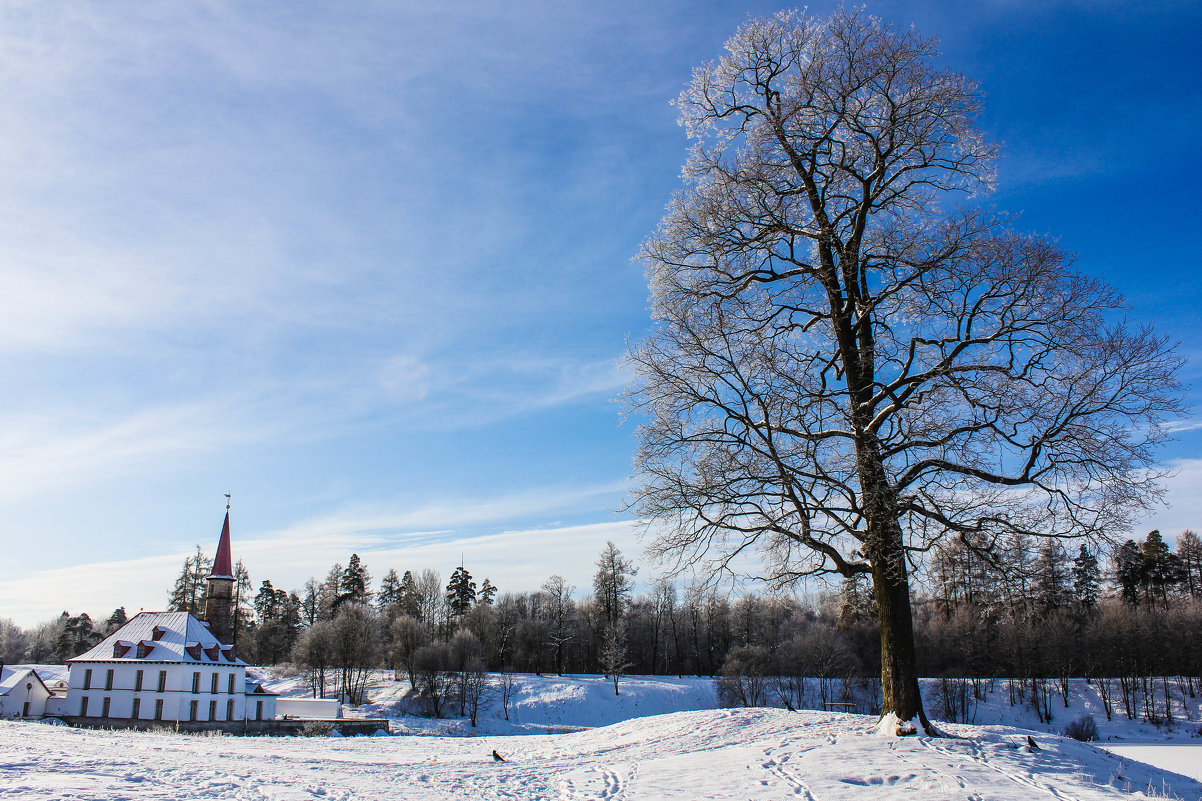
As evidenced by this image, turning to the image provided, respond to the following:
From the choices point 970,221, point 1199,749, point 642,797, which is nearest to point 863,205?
point 970,221

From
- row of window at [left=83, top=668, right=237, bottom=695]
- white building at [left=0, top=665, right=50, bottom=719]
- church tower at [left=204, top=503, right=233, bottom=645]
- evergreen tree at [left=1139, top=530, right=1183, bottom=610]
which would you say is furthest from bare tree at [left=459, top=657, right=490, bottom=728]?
evergreen tree at [left=1139, top=530, right=1183, bottom=610]

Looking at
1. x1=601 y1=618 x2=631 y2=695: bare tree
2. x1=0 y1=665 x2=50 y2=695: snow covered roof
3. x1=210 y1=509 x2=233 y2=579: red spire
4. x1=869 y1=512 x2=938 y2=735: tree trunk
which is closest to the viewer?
x1=869 y1=512 x2=938 y2=735: tree trunk

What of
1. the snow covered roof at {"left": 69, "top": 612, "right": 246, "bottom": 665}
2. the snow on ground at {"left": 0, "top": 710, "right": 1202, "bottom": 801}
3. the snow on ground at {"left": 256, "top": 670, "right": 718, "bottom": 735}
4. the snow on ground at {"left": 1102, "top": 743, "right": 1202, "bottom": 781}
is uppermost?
the snow on ground at {"left": 0, "top": 710, "right": 1202, "bottom": 801}

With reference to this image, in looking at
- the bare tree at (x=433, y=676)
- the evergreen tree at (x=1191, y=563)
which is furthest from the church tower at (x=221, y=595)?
the evergreen tree at (x=1191, y=563)

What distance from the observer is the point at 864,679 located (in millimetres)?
55031

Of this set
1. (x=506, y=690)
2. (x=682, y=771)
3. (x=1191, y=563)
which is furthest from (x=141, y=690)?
(x=1191, y=563)

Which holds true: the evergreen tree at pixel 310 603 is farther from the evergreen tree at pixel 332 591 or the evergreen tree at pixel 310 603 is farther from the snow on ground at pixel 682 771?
the snow on ground at pixel 682 771

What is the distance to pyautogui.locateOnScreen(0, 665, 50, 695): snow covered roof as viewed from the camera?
134 feet

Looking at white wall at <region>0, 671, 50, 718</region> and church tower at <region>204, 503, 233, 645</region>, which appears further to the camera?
church tower at <region>204, 503, 233, 645</region>

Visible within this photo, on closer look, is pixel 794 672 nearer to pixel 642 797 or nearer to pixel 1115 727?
pixel 1115 727

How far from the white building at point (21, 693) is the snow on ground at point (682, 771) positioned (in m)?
38.0

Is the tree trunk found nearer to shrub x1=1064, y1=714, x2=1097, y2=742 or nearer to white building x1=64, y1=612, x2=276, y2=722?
shrub x1=1064, y1=714, x2=1097, y2=742

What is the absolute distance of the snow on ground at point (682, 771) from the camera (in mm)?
7957

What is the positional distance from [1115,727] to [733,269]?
4805 cm
